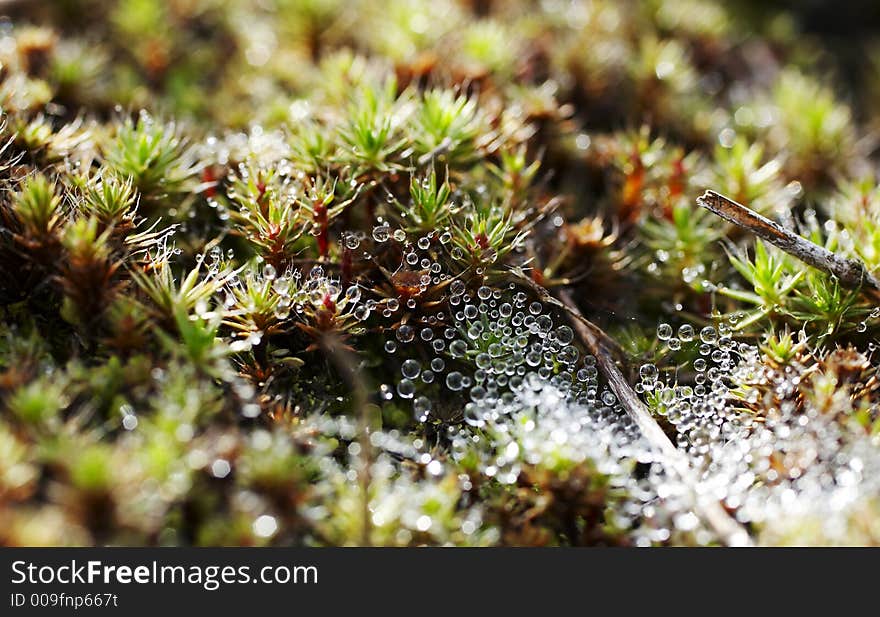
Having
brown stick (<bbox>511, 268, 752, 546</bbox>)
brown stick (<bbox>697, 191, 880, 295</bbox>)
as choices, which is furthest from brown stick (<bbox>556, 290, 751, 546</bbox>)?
brown stick (<bbox>697, 191, 880, 295</bbox>)

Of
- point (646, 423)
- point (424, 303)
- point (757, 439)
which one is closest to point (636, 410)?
point (646, 423)

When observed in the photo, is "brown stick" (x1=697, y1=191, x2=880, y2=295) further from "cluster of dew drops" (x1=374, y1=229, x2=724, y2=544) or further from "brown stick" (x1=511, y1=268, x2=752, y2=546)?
"cluster of dew drops" (x1=374, y1=229, x2=724, y2=544)

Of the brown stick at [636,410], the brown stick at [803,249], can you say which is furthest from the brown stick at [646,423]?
the brown stick at [803,249]

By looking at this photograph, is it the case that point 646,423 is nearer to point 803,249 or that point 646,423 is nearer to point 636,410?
point 636,410

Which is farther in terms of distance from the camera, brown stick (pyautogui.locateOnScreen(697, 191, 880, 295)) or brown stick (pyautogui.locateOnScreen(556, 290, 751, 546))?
brown stick (pyautogui.locateOnScreen(697, 191, 880, 295))

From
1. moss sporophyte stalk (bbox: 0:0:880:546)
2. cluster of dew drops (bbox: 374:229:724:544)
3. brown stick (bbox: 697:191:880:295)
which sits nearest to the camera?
moss sporophyte stalk (bbox: 0:0:880:546)

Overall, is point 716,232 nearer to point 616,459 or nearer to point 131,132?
point 616,459

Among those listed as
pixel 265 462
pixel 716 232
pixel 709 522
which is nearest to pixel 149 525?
pixel 265 462

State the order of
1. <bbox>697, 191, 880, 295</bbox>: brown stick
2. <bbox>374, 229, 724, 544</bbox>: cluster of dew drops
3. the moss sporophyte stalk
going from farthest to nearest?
1. <bbox>697, 191, 880, 295</bbox>: brown stick
2. <bbox>374, 229, 724, 544</bbox>: cluster of dew drops
3. the moss sporophyte stalk

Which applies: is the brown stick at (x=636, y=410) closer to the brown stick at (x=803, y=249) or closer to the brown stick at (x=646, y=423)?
the brown stick at (x=646, y=423)
